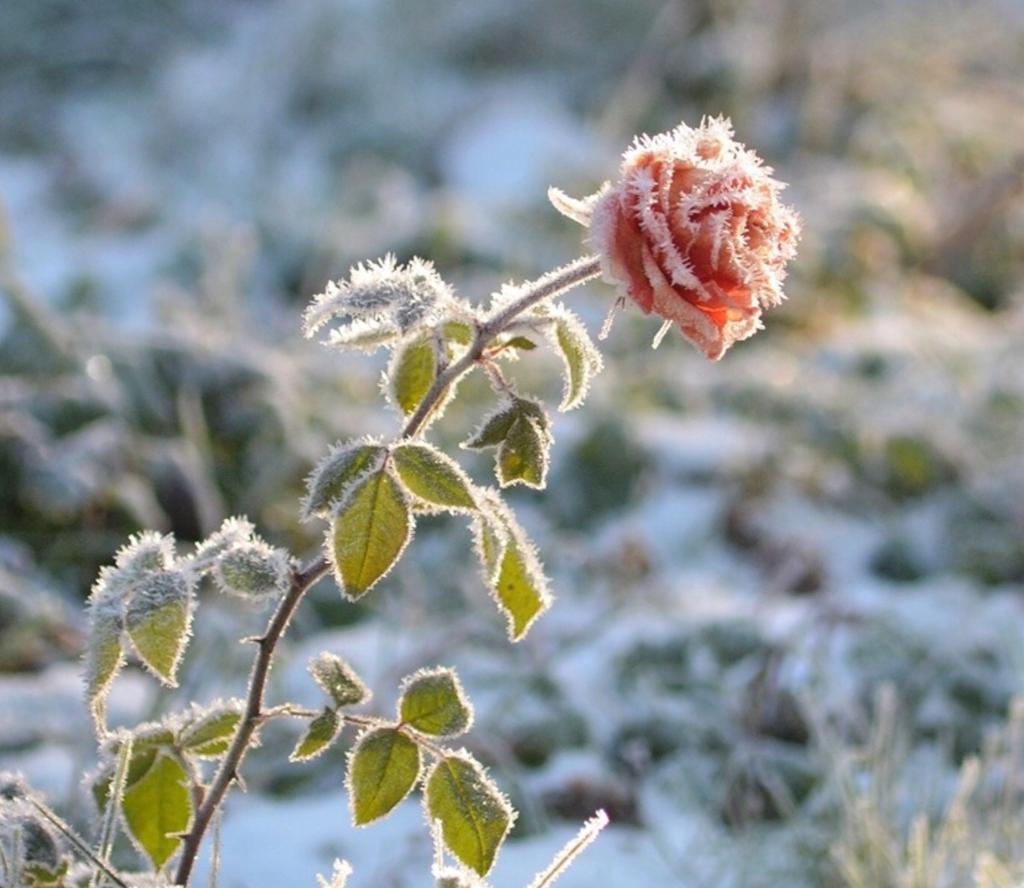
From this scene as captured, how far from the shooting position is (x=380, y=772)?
929 mm

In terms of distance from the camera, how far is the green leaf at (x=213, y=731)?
3.37 ft

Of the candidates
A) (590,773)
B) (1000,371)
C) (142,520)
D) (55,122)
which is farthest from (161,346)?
(55,122)

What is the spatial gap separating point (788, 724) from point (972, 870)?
0.59 m

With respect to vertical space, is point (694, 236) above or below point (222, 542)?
above

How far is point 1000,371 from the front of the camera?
3.32 metres

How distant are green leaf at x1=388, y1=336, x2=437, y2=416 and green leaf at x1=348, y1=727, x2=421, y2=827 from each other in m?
0.21

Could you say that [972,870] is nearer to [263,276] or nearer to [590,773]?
[590,773]

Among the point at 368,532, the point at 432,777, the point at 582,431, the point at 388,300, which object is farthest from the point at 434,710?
the point at 582,431

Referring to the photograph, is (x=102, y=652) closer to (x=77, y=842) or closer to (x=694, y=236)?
(x=77, y=842)

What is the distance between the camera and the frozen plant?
87 centimetres

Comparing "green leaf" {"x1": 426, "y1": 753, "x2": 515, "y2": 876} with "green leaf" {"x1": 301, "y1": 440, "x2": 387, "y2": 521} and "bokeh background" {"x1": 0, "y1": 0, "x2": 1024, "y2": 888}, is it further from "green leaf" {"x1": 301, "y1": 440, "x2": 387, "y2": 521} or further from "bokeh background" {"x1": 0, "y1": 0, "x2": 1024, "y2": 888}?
"bokeh background" {"x1": 0, "y1": 0, "x2": 1024, "y2": 888}

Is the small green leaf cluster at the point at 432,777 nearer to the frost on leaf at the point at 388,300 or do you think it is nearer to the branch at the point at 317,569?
the branch at the point at 317,569

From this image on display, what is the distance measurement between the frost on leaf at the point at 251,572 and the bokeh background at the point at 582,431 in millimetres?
366

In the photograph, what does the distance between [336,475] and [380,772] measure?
19 centimetres
